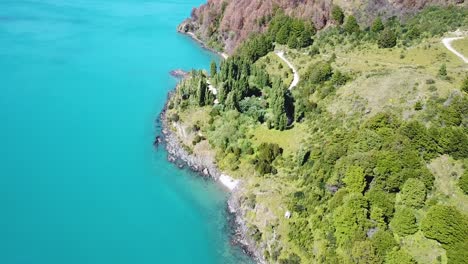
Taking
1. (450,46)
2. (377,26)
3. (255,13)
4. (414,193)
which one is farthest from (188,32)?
(414,193)

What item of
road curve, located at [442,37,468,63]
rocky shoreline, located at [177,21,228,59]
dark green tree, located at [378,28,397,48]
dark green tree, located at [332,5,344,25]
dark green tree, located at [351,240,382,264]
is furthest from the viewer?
rocky shoreline, located at [177,21,228,59]

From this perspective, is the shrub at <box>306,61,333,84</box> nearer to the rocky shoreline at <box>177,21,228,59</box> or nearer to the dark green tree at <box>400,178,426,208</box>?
the dark green tree at <box>400,178,426,208</box>

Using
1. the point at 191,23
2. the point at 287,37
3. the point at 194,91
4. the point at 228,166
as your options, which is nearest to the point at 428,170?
the point at 228,166

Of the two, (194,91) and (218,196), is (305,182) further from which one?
(194,91)

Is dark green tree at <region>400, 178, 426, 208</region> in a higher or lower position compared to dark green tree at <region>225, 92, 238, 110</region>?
higher

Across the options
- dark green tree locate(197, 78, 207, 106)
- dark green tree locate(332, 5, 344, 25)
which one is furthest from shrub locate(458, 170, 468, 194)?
dark green tree locate(332, 5, 344, 25)

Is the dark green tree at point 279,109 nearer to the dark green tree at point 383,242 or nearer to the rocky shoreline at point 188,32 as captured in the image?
the dark green tree at point 383,242

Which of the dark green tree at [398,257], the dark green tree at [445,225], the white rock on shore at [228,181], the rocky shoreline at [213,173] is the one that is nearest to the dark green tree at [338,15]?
the rocky shoreline at [213,173]

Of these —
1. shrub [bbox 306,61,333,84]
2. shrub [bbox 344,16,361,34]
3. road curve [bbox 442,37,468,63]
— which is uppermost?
road curve [bbox 442,37,468,63]
